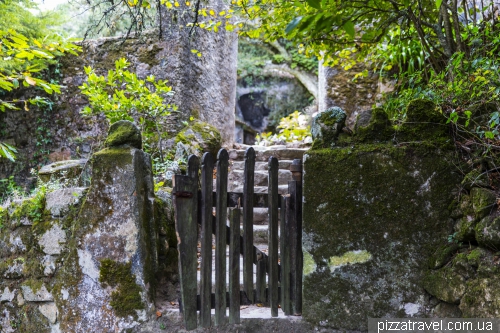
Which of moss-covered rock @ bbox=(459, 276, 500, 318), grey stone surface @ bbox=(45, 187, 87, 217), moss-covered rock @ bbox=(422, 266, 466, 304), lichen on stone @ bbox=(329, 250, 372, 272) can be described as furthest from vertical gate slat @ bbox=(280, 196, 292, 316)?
grey stone surface @ bbox=(45, 187, 87, 217)

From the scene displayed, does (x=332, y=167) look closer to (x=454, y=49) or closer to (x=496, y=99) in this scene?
(x=496, y=99)

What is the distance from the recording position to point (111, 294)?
2.05m

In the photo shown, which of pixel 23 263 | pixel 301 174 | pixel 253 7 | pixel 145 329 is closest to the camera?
pixel 145 329

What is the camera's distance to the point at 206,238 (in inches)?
78.9

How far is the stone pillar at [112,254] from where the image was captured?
Answer: 6.72 feet

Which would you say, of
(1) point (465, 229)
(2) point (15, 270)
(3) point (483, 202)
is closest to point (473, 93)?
(3) point (483, 202)

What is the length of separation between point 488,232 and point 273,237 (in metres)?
1.08

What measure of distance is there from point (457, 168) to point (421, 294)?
719mm

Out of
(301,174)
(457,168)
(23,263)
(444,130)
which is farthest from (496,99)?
(23,263)

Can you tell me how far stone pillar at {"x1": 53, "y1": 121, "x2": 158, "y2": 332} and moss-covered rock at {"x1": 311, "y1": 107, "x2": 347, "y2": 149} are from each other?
1096 mm

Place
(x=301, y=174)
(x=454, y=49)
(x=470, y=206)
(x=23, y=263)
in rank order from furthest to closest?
(x=454, y=49), (x=23, y=263), (x=301, y=174), (x=470, y=206)

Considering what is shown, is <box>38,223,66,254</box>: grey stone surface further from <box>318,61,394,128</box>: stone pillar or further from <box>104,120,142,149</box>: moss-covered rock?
<box>318,61,394,128</box>: stone pillar

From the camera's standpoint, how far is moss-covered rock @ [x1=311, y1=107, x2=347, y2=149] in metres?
2.15

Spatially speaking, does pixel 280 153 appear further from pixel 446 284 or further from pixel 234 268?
pixel 446 284
